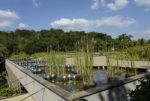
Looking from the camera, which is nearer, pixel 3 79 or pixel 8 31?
pixel 3 79

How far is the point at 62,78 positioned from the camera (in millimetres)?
10078

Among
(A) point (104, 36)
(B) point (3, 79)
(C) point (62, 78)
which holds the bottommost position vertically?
(B) point (3, 79)

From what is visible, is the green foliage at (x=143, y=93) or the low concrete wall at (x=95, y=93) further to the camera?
A: the low concrete wall at (x=95, y=93)

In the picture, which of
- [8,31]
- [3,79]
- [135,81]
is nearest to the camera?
[135,81]

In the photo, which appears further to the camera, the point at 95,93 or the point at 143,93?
the point at 95,93

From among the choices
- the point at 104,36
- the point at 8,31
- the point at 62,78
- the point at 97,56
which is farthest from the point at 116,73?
the point at 8,31

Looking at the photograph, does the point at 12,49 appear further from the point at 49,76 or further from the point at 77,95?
the point at 77,95

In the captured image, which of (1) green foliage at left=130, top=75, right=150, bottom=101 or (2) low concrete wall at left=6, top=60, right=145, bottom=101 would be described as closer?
(1) green foliage at left=130, top=75, right=150, bottom=101

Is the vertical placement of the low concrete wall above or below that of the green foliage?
below

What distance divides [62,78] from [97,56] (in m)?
11.3

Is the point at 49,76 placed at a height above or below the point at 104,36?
below

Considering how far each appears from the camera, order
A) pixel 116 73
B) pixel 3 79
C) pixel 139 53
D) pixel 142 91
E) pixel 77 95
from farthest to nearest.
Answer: pixel 3 79, pixel 139 53, pixel 116 73, pixel 77 95, pixel 142 91

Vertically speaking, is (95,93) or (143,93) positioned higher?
(143,93)

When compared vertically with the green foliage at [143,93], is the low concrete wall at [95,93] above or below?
below
